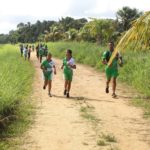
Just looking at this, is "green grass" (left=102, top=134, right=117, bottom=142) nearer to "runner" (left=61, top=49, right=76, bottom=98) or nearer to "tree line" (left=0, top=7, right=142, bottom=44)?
"tree line" (left=0, top=7, right=142, bottom=44)

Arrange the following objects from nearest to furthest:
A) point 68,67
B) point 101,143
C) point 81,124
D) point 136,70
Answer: point 101,143 → point 81,124 → point 68,67 → point 136,70

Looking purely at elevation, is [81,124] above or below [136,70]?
below

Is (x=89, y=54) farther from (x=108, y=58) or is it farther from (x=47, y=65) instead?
(x=108, y=58)

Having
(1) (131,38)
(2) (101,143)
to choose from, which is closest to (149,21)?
(1) (131,38)

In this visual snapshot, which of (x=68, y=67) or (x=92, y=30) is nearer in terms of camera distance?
(x=68, y=67)

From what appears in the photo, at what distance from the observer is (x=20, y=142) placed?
921cm

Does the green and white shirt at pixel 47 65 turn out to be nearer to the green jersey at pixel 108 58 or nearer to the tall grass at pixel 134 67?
the green jersey at pixel 108 58

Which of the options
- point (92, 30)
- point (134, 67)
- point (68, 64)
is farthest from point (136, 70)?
point (92, 30)

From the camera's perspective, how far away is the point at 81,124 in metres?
10.8

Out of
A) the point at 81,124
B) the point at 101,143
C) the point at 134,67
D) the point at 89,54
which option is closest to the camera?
the point at 101,143

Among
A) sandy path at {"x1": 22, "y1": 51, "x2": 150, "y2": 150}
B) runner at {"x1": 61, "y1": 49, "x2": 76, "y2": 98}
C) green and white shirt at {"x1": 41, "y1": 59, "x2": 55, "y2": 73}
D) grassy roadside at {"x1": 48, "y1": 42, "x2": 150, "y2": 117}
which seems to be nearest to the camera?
sandy path at {"x1": 22, "y1": 51, "x2": 150, "y2": 150}

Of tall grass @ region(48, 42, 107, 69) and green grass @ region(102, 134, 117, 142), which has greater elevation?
tall grass @ region(48, 42, 107, 69)

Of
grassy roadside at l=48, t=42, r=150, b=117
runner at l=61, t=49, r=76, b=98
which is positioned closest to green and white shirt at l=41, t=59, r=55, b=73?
runner at l=61, t=49, r=76, b=98

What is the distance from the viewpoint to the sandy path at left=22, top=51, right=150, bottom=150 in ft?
29.7
